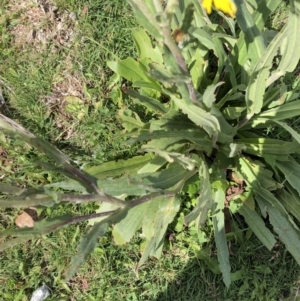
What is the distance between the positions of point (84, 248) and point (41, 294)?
4.50 ft

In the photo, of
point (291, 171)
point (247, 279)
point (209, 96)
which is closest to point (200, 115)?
point (209, 96)

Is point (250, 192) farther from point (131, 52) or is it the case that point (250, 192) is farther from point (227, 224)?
point (131, 52)

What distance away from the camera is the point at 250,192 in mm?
2385

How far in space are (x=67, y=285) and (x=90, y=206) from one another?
0.47 m

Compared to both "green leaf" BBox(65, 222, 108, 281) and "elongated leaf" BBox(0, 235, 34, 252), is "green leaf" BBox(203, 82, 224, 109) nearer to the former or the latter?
"green leaf" BBox(65, 222, 108, 281)

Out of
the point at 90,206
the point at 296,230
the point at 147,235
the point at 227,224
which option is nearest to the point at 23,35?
the point at 90,206

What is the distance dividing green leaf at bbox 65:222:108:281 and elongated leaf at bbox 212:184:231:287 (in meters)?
0.97

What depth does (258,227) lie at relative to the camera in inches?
91.6

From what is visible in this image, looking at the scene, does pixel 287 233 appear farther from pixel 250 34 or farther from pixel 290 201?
pixel 250 34

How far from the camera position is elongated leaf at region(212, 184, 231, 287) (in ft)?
7.55

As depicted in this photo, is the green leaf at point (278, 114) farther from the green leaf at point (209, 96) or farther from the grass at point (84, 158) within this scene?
the grass at point (84, 158)

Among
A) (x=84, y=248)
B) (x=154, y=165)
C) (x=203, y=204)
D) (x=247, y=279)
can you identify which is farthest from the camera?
(x=247, y=279)

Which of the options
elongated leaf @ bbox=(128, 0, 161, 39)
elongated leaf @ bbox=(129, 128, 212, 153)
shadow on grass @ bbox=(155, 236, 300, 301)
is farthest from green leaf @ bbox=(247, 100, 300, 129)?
elongated leaf @ bbox=(128, 0, 161, 39)

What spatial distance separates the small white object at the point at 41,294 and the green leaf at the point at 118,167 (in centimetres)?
79
